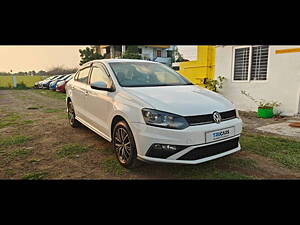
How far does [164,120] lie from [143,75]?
57.0 inches

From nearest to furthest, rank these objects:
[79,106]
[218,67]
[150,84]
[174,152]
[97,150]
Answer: [174,152]
[150,84]
[97,150]
[79,106]
[218,67]

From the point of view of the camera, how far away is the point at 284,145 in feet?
14.0

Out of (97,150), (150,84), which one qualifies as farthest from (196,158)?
(97,150)

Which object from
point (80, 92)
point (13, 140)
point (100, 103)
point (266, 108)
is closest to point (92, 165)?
point (100, 103)

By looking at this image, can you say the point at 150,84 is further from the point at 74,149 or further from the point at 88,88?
the point at 74,149

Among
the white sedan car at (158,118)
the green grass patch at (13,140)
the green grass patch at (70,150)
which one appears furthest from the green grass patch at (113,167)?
the green grass patch at (13,140)

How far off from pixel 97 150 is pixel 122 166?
101 centimetres

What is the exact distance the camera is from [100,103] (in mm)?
3764

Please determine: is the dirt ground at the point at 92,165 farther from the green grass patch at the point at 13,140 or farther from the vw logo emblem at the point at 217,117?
the vw logo emblem at the point at 217,117

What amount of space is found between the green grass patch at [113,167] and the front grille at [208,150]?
96 centimetres

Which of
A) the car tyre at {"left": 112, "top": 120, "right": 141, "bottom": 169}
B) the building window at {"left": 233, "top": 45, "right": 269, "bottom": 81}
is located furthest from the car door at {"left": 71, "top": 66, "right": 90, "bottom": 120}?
the building window at {"left": 233, "top": 45, "right": 269, "bottom": 81}

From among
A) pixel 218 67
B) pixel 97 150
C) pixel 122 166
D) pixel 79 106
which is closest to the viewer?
pixel 122 166

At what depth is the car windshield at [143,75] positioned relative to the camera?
364cm

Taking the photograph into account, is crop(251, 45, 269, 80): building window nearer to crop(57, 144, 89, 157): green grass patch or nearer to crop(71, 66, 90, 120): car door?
crop(71, 66, 90, 120): car door
